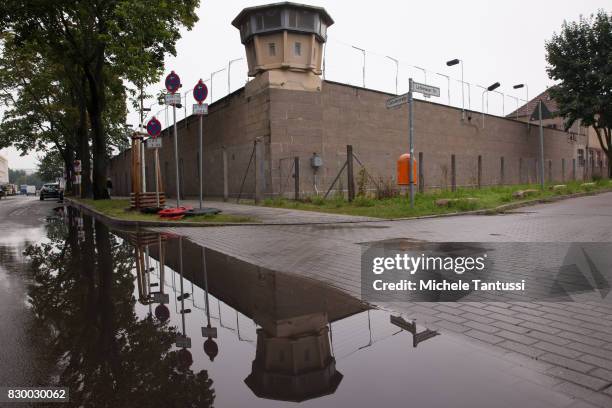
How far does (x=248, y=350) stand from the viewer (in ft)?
11.1

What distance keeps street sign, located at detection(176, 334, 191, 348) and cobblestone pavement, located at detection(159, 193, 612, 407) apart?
1.97m

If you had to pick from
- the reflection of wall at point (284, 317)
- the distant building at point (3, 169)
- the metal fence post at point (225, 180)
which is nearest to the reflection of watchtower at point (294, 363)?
the reflection of wall at point (284, 317)

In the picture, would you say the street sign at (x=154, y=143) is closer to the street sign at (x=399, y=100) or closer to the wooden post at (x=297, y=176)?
the wooden post at (x=297, y=176)

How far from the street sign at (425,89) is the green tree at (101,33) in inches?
469

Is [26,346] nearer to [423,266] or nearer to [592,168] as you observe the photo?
[423,266]

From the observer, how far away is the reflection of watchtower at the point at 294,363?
8.99ft

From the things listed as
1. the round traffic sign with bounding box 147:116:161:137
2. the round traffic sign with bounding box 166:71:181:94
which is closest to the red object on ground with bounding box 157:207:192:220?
the round traffic sign with bounding box 147:116:161:137

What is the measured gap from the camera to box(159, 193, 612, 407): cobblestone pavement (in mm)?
3050

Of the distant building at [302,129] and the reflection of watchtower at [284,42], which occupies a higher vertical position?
the reflection of watchtower at [284,42]

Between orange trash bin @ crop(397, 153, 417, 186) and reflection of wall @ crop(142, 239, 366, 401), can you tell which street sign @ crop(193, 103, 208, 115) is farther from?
reflection of wall @ crop(142, 239, 366, 401)

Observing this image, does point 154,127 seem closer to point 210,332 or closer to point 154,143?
point 154,143

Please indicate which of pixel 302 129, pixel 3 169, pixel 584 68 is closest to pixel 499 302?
pixel 302 129

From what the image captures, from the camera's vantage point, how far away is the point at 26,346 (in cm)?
352

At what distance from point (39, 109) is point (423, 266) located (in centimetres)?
4034
